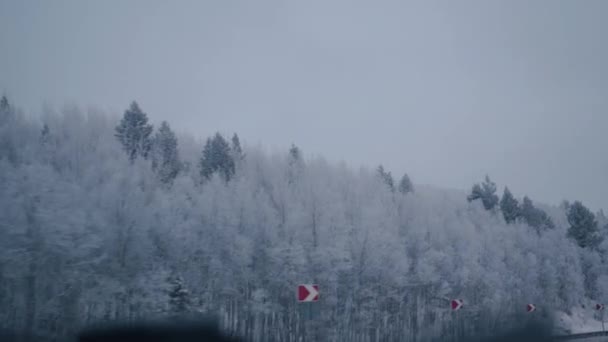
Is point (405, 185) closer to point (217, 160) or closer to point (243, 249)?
point (217, 160)

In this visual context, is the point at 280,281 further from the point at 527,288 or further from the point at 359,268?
the point at 527,288

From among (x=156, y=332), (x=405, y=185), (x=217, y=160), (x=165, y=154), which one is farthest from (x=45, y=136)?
(x=405, y=185)

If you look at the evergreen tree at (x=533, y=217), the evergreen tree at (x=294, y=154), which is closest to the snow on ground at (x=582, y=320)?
the evergreen tree at (x=533, y=217)

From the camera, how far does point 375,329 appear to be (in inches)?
1419

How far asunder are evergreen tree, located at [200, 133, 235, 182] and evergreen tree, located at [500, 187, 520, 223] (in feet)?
148

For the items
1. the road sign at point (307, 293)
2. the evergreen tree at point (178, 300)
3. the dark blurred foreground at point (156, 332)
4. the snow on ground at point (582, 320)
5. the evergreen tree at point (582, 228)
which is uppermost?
the evergreen tree at point (582, 228)

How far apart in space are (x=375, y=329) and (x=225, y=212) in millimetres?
16331

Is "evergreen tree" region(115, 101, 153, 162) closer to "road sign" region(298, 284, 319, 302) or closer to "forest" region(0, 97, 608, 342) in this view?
"forest" region(0, 97, 608, 342)

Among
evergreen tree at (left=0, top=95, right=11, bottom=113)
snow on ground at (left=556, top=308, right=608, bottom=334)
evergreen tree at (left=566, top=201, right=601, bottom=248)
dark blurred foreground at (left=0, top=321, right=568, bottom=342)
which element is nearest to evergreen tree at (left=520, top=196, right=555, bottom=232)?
evergreen tree at (left=566, top=201, right=601, bottom=248)

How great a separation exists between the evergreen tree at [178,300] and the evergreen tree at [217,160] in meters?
23.7

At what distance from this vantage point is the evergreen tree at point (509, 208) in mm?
67475

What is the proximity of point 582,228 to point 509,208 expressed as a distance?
11.1 meters

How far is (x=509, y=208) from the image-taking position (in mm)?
68875

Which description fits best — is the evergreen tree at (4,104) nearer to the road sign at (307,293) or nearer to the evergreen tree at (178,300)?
the evergreen tree at (178,300)
